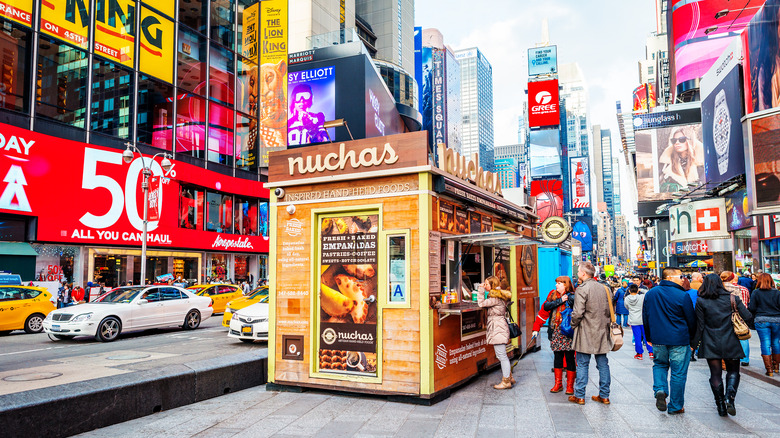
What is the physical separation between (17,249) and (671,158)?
45107mm

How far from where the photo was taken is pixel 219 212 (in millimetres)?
38562

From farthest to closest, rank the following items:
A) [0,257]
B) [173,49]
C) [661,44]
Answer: [661,44] < [173,49] < [0,257]

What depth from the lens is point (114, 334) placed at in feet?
49.7

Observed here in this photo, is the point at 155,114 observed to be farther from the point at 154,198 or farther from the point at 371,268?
the point at 371,268

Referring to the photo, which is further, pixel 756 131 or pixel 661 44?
pixel 661 44

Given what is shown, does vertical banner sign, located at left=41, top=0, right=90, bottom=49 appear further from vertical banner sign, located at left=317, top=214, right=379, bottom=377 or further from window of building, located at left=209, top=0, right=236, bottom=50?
vertical banner sign, located at left=317, top=214, right=379, bottom=377

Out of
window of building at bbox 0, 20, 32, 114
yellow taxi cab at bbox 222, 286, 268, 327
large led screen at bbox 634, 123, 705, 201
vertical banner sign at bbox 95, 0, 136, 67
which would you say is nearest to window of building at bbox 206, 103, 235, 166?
vertical banner sign at bbox 95, 0, 136, 67

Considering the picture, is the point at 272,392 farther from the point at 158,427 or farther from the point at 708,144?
the point at 708,144

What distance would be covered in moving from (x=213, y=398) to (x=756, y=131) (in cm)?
1779

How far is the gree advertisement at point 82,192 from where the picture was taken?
79.4ft

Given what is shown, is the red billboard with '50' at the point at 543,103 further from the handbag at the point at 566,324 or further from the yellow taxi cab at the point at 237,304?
the handbag at the point at 566,324

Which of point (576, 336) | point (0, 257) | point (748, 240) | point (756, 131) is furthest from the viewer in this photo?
point (748, 240)

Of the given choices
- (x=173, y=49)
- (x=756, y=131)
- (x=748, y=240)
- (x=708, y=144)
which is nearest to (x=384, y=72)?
(x=173, y=49)

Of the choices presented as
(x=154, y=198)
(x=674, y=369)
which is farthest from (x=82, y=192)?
(x=674, y=369)
